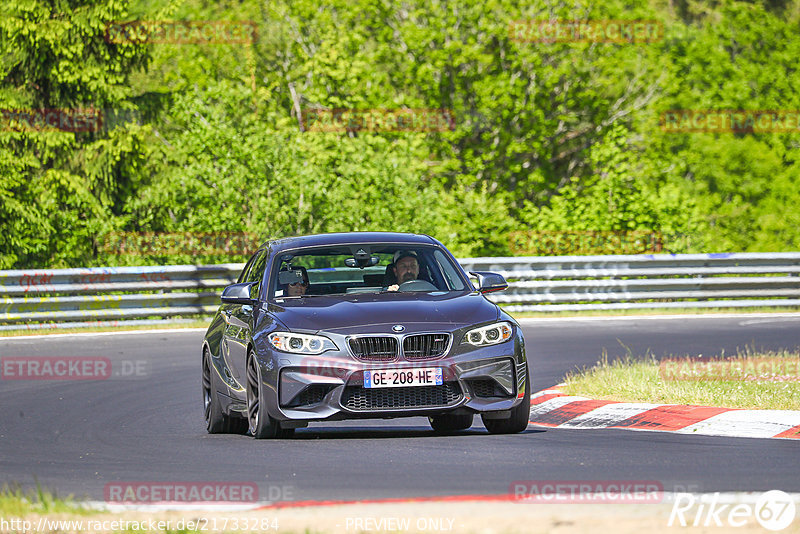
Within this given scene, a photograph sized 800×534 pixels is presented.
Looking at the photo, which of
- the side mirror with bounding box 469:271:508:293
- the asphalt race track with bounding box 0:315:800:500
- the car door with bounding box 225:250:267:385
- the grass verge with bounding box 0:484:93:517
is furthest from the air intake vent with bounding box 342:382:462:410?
the grass verge with bounding box 0:484:93:517

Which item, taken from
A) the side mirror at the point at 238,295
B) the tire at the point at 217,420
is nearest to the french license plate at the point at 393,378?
the side mirror at the point at 238,295

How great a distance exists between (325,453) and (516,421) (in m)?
1.61

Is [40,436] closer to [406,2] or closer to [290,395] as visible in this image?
[290,395]

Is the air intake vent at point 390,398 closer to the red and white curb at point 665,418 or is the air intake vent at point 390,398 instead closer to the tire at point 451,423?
the tire at point 451,423

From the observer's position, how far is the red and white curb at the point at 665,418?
9.78 meters

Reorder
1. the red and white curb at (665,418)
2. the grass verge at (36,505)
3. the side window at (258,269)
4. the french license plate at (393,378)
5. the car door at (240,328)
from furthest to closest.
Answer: the side window at (258,269)
the car door at (240,328)
the red and white curb at (665,418)
the french license plate at (393,378)
the grass verge at (36,505)

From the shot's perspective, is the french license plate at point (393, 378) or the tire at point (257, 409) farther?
the tire at point (257, 409)

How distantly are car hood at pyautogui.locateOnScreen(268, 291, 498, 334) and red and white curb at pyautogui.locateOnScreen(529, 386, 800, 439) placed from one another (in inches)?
60.9

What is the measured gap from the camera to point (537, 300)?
23969mm

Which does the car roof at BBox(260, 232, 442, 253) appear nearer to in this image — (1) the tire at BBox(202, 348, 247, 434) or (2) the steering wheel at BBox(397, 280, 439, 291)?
(2) the steering wheel at BBox(397, 280, 439, 291)

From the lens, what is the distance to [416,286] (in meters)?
10.6

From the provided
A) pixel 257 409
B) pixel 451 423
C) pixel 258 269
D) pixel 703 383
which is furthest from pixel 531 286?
pixel 257 409

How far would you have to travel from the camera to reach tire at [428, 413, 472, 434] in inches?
420

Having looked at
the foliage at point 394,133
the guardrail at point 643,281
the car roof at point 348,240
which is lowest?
the guardrail at point 643,281
